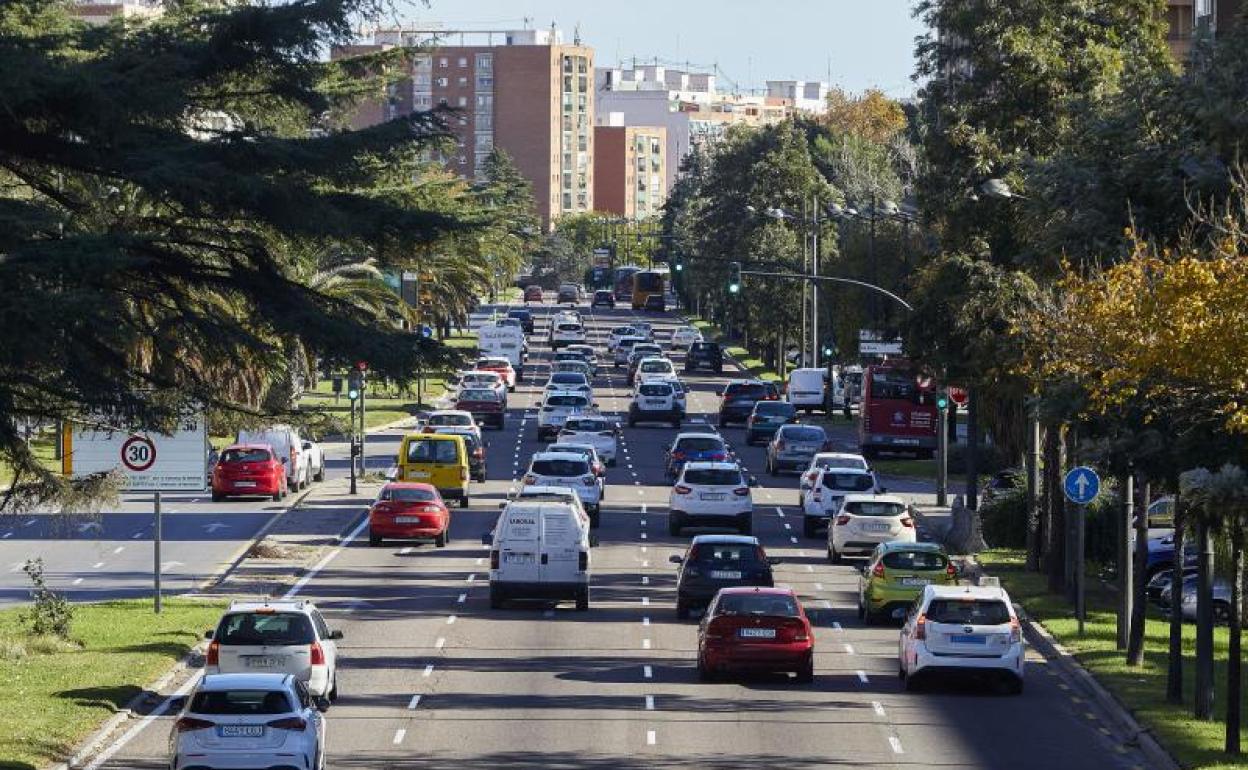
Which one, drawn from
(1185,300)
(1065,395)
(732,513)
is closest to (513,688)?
(1065,395)

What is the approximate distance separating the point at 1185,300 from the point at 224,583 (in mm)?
25936

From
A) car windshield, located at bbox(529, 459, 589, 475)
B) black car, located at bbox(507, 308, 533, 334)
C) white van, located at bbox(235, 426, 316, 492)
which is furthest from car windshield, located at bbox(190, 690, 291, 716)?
black car, located at bbox(507, 308, 533, 334)

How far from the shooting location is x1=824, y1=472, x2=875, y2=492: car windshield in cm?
5316

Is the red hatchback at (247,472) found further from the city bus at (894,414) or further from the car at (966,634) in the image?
the car at (966,634)

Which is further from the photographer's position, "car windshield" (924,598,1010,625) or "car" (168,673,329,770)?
"car windshield" (924,598,1010,625)

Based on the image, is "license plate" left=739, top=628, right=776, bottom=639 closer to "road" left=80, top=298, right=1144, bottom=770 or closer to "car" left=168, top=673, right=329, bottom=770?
"road" left=80, top=298, right=1144, bottom=770

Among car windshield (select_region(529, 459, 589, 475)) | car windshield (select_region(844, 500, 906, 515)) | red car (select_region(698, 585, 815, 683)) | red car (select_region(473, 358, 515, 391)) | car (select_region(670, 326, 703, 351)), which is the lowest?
red car (select_region(698, 585, 815, 683))

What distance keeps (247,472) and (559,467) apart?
10.3 m

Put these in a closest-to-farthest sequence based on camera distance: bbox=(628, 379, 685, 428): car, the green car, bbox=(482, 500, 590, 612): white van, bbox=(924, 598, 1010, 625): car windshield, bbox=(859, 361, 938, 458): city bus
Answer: bbox=(924, 598, 1010, 625): car windshield, the green car, bbox=(482, 500, 590, 612): white van, bbox=(859, 361, 938, 458): city bus, bbox=(628, 379, 685, 428): car

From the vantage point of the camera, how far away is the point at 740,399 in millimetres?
89125

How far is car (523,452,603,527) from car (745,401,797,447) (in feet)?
84.3

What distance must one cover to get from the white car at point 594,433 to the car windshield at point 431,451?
465 inches

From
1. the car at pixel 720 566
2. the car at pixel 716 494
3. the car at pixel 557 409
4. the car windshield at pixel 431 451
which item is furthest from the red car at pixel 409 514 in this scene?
the car at pixel 557 409

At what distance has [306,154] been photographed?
2470 centimetres
